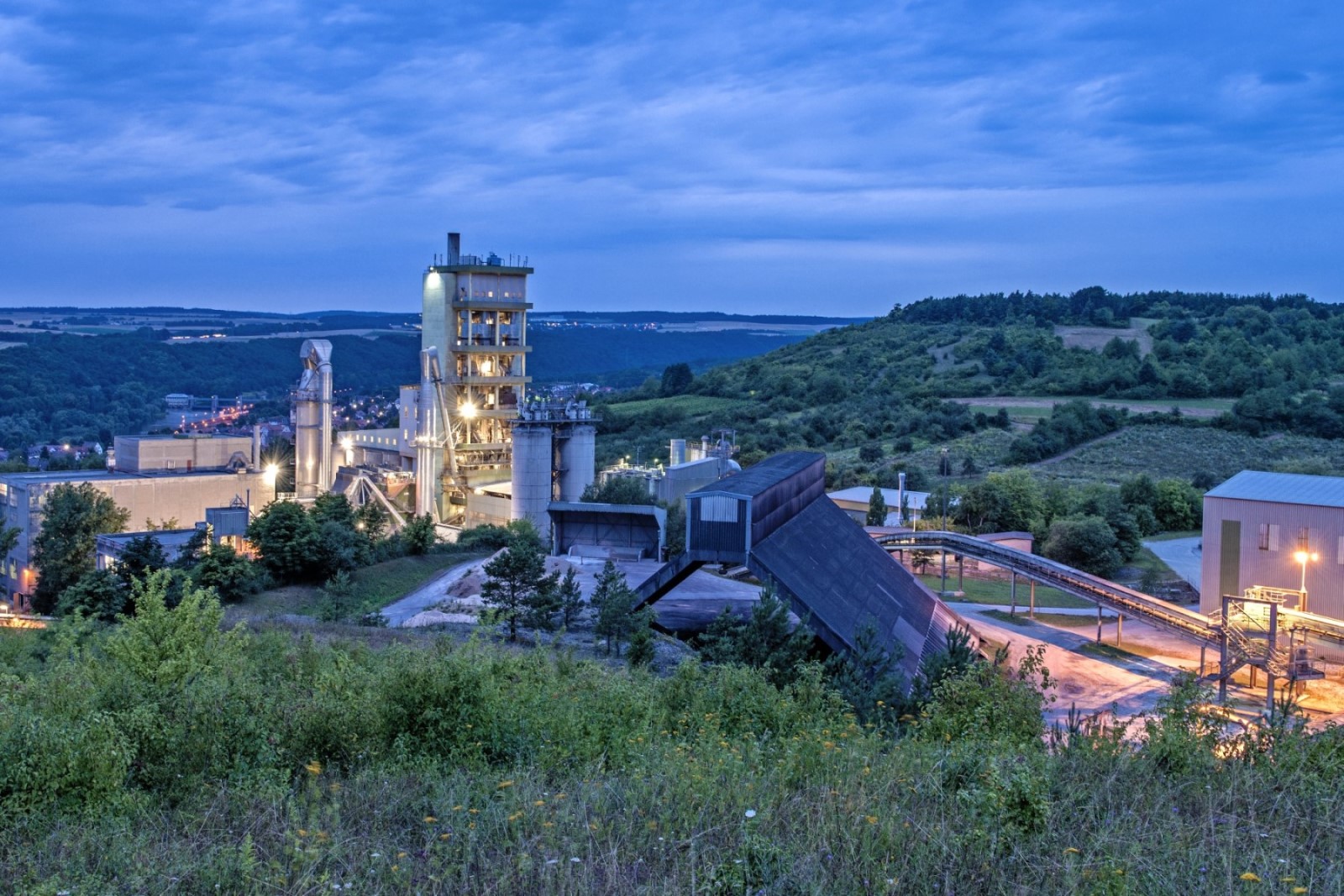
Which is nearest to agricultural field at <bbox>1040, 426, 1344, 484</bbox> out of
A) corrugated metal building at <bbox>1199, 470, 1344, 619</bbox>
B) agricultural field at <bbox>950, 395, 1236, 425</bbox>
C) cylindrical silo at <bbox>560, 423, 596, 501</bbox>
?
agricultural field at <bbox>950, 395, 1236, 425</bbox>

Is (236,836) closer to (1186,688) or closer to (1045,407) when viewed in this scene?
(1186,688)

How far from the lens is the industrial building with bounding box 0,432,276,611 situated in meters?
38.6

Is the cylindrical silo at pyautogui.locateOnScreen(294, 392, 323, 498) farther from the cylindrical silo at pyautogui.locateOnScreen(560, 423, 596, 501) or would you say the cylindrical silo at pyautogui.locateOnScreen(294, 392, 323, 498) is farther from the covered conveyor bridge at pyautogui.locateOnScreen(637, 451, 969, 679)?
the covered conveyor bridge at pyautogui.locateOnScreen(637, 451, 969, 679)

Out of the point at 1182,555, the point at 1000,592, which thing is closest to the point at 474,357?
the point at 1000,592

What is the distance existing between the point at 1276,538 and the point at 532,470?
25.0 metres

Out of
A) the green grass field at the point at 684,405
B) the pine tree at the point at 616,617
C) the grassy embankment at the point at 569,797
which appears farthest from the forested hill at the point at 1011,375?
the grassy embankment at the point at 569,797

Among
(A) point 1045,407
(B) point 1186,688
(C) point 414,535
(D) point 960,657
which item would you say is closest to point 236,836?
(B) point 1186,688

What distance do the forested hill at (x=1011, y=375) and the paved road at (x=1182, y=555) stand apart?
21503mm

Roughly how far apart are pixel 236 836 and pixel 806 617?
46.0 ft

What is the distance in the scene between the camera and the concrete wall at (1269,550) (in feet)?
92.2

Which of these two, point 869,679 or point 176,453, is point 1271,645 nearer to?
point 869,679

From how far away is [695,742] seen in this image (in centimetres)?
996

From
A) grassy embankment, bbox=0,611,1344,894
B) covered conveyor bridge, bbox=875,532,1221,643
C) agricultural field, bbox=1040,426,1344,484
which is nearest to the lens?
grassy embankment, bbox=0,611,1344,894

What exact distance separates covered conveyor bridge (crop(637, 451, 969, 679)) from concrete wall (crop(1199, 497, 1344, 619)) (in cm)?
785
